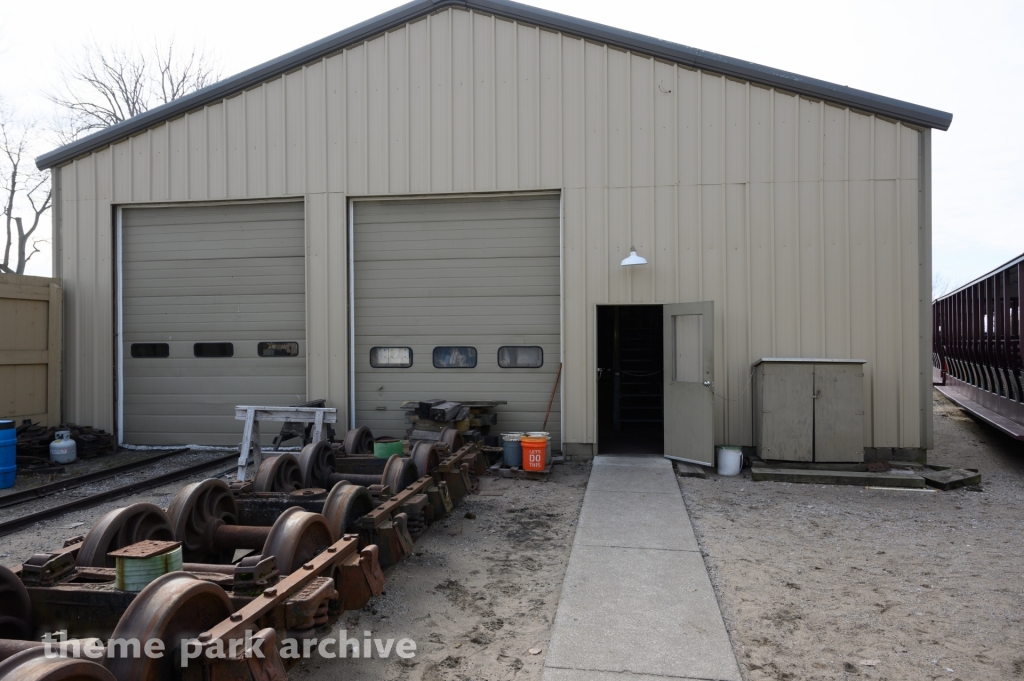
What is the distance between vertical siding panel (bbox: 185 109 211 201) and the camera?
9883mm

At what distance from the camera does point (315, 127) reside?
9.68 metres

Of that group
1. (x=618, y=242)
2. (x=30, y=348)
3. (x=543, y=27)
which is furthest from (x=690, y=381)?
(x=30, y=348)

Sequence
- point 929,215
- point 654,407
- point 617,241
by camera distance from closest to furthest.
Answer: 1. point 929,215
2. point 617,241
3. point 654,407

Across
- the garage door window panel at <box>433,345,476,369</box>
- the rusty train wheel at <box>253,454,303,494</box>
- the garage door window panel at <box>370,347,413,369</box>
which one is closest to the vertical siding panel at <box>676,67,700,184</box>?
the garage door window panel at <box>433,345,476,369</box>

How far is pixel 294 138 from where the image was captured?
9.72 meters

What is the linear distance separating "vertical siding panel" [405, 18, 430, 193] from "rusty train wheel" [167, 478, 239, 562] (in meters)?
6.13

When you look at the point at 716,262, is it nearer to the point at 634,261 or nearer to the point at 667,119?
the point at 634,261

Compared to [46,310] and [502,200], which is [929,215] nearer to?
[502,200]

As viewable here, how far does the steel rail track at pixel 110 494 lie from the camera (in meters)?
6.00

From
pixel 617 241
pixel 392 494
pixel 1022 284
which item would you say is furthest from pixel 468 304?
pixel 1022 284

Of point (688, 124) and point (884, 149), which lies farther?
point (688, 124)

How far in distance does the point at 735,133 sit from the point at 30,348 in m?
11.0

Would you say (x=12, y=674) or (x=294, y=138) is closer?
(x=12, y=674)

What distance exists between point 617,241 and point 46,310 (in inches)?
354
